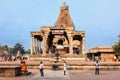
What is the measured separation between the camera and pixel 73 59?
63750 mm

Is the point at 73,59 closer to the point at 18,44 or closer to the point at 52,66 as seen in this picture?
the point at 52,66

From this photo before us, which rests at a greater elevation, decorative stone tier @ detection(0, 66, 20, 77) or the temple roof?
the temple roof

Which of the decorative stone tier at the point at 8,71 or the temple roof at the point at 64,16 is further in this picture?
the temple roof at the point at 64,16

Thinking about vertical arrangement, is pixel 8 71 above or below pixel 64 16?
below

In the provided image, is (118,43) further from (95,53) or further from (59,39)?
(59,39)

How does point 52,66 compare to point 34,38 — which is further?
point 34,38

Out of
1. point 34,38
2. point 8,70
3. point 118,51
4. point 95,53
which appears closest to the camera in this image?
point 8,70

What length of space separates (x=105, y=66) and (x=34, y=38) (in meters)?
39.9

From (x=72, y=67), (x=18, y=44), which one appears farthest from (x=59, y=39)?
(x=18, y=44)

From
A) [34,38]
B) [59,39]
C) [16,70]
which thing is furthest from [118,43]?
[16,70]

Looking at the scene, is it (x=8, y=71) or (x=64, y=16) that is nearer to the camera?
(x=8, y=71)

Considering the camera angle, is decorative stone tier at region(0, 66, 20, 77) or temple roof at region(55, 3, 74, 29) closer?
decorative stone tier at region(0, 66, 20, 77)

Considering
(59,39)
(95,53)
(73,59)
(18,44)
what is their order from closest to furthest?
(73,59), (95,53), (59,39), (18,44)

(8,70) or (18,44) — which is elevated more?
(18,44)
